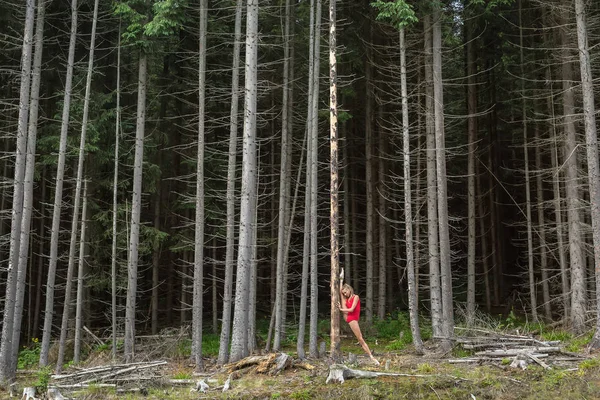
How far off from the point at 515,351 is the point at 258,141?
1222cm

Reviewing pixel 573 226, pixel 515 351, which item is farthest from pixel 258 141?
pixel 515 351

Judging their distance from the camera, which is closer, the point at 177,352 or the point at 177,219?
the point at 177,352

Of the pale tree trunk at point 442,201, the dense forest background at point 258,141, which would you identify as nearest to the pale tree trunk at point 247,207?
the dense forest background at point 258,141

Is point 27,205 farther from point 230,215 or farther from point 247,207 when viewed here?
point 247,207

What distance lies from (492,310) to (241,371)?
14.7m

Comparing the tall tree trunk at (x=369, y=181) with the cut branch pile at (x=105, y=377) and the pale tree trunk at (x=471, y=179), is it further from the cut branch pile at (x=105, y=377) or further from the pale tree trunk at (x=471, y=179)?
the cut branch pile at (x=105, y=377)

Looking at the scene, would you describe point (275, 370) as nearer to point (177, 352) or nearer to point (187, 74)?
point (177, 352)

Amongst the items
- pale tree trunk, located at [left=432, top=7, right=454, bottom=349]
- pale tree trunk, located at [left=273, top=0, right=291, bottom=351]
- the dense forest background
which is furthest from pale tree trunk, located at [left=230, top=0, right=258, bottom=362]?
pale tree trunk, located at [left=432, top=7, right=454, bottom=349]

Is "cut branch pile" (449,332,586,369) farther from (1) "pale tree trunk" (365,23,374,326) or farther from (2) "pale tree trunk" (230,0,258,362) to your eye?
(1) "pale tree trunk" (365,23,374,326)

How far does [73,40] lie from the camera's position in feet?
49.2

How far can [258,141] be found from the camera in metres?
19.7

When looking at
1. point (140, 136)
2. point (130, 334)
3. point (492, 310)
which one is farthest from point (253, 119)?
point (492, 310)

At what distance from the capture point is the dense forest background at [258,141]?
13742 mm

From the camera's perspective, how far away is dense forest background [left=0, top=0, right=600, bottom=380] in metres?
13.7
